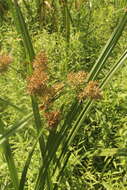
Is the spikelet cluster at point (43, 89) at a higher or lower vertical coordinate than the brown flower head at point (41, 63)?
lower

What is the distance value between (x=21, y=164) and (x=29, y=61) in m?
0.65

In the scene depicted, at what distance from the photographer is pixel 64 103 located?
3.49 ft

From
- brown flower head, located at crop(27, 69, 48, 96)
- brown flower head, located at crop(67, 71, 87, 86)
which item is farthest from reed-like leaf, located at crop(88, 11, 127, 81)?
brown flower head, located at crop(27, 69, 48, 96)

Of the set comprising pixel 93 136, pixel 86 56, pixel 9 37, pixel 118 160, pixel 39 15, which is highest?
pixel 39 15

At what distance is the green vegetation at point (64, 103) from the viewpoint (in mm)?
858

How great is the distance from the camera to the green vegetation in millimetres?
858

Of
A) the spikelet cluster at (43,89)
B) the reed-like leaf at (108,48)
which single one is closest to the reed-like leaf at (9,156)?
the spikelet cluster at (43,89)

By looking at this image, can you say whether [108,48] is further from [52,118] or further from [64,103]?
[52,118]

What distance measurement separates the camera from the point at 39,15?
2756mm

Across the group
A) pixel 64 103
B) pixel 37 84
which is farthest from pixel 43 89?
pixel 64 103

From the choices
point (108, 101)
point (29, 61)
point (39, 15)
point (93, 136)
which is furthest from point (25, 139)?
point (39, 15)

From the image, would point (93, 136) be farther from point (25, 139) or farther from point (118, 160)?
point (25, 139)

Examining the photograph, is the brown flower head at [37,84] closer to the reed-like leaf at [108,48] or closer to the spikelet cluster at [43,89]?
the spikelet cluster at [43,89]

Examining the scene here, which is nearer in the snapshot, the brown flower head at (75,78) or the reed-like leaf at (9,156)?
the brown flower head at (75,78)
